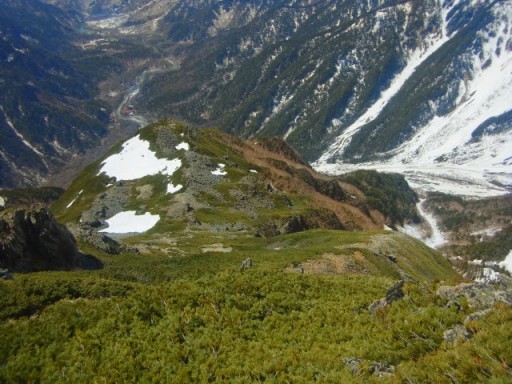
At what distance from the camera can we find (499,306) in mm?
14258

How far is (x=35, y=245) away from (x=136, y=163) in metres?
85.7

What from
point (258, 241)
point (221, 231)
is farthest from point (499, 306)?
point (221, 231)

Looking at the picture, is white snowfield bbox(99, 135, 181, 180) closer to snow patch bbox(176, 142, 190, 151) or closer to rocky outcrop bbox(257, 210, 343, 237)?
snow patch bbox(176, 142, 190, 151)

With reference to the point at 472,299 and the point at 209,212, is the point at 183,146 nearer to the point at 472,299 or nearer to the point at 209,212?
the point at 209,212

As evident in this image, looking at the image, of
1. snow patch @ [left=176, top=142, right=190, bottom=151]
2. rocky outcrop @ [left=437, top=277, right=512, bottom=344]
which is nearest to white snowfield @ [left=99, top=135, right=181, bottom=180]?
snow patch @ [left=176, top=142, right=190, bottom=151]

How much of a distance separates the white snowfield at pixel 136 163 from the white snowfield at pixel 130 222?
1914 centimetres

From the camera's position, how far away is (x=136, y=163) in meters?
125

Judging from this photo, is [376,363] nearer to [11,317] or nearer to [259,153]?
[11,317]

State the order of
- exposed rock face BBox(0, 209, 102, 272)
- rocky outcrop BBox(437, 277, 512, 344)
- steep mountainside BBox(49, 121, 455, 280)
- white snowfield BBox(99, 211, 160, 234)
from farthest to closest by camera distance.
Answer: white snowfield BBox(99, 211, 160, 234) < steep mountainside BBox(49, 121, 455, 280) < exposed rock face BBox(0, 209, 102, 272) < rocky outcrop BBox(437, 277, 512, 344)

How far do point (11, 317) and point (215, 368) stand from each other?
8.98 m

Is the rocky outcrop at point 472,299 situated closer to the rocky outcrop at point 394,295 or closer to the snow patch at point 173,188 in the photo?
the rocky outcrop at point 394,295

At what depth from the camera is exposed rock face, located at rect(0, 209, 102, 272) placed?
37906mm

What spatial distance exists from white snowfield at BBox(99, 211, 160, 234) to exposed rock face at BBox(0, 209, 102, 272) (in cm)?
3223

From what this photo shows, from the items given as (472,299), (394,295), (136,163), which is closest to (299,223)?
(136,163)
